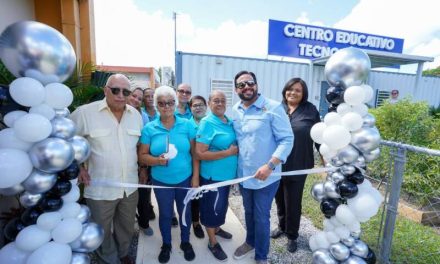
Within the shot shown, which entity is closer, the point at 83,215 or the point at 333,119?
the point at 83,215

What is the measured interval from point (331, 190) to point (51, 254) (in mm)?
2175

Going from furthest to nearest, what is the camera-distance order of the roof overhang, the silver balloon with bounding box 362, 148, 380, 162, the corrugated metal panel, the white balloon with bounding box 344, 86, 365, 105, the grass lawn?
the roof overhang, the corrugated metal panel, the grass lawn, the silver balloon with bounding box 362, 148, 380, 162, the white balloon with bounding box 344, 86, 365, 105

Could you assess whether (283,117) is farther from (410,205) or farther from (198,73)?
(198,73)

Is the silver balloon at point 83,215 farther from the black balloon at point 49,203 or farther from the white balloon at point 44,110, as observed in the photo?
the white balloon at point 44,110

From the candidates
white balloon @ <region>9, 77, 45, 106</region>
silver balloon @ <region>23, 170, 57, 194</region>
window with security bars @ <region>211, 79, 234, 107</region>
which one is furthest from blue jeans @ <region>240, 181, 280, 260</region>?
window with security bars @ <region>211, 79, 234, 107</region>

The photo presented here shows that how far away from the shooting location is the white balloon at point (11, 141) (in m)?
1.51

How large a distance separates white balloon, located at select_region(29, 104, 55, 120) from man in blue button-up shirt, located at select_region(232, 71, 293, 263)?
5.19 feet

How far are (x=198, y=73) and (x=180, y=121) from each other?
5.01m

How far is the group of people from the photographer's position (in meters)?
2.26

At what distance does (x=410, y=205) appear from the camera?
4254 mm

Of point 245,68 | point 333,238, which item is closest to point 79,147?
point 333,238

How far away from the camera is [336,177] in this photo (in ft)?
7.06

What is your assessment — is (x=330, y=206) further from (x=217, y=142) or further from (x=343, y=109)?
(x=217, y=142)

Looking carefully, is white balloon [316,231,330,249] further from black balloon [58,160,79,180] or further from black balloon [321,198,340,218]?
black balloon [58,160,79,180]
